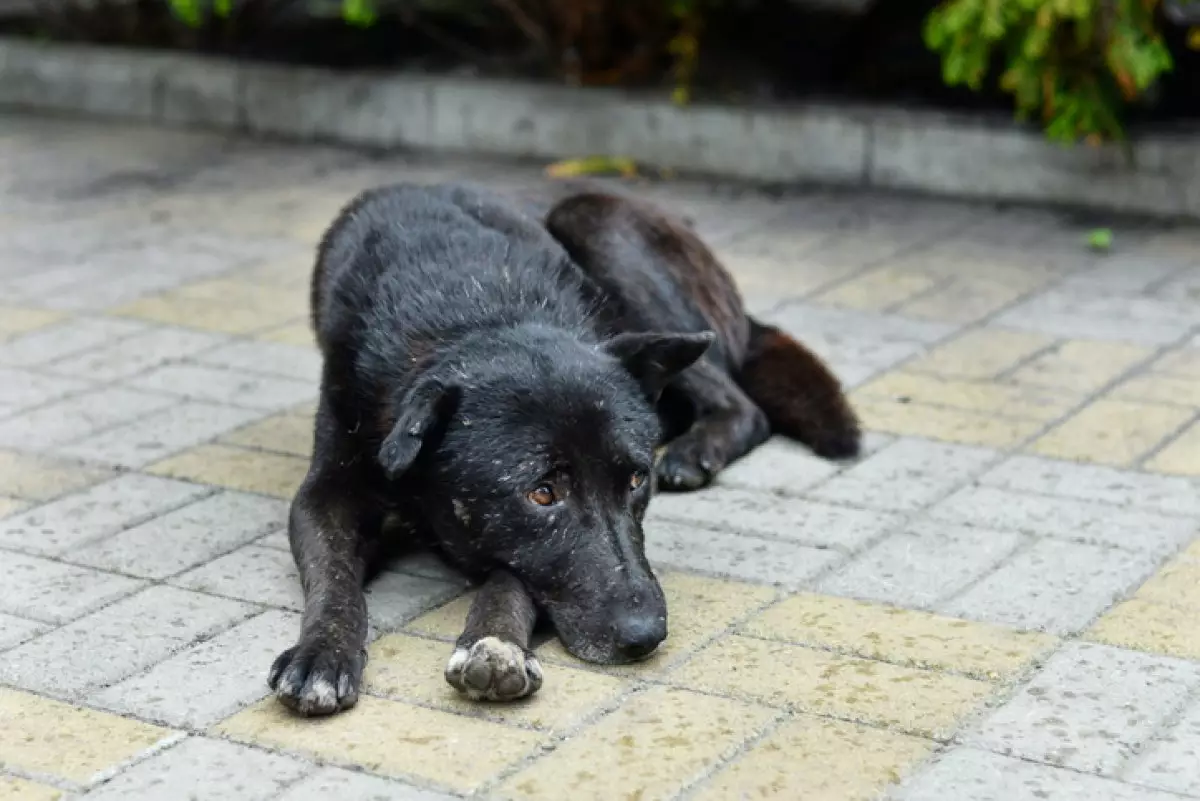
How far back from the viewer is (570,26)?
9.52 metres

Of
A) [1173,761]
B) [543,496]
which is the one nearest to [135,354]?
[543,496]

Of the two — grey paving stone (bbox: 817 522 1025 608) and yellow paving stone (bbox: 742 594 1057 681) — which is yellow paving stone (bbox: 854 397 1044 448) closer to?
grey paving stone (bbox: 817 522 1025 608)

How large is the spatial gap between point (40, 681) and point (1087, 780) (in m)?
2.19

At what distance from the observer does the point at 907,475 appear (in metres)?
5.23

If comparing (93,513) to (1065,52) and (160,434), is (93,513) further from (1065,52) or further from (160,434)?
(1065,52)

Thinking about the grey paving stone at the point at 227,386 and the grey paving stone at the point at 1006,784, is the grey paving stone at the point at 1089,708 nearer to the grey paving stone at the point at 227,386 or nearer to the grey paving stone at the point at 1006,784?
the grey paving stone at the point at 1006,784

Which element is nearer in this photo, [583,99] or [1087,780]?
[1087,780]

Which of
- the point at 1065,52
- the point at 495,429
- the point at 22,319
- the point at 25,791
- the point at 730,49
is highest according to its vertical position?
the point at 1065,52

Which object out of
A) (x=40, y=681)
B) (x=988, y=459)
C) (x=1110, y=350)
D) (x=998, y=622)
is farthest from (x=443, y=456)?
(x=1110, y=350)

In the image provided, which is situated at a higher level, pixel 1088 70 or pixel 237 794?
pixel 1088 70

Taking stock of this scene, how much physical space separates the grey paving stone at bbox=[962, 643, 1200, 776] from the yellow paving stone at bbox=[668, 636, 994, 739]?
0.10 m

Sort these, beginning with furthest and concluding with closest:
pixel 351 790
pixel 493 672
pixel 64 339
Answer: pixel 64 339 < pixel 493 672 < pixel 351 790

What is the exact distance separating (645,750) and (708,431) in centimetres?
186

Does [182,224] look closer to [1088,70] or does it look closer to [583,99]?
[583,99]
